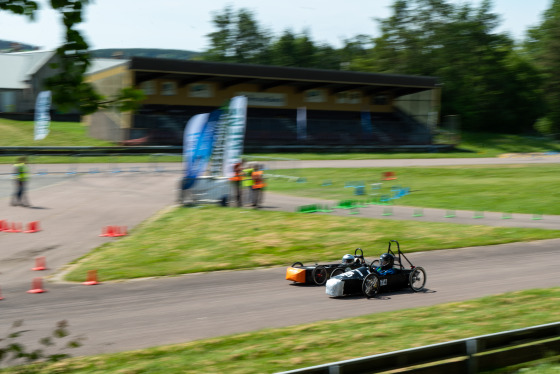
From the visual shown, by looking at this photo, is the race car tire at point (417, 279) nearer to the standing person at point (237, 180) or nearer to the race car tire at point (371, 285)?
the race car tire at point (371, 285)

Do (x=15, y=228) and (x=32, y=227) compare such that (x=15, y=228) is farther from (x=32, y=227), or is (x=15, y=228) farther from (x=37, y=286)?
(x=37, y=286)

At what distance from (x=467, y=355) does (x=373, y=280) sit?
201 inches

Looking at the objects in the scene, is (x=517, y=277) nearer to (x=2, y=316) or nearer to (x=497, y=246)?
(x=497, y=246)

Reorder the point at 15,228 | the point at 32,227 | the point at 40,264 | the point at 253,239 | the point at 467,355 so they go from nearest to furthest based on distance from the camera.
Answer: the point at 467,355 → the point at 40,264 → the point at 253,239 → the point at 32,227 → the point at 15,228

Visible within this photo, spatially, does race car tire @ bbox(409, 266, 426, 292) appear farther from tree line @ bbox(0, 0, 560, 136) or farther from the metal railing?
tree line @ bbox(0, 0, 560, 136)

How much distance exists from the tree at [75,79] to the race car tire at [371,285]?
26.1 ft

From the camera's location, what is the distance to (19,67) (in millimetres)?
65500

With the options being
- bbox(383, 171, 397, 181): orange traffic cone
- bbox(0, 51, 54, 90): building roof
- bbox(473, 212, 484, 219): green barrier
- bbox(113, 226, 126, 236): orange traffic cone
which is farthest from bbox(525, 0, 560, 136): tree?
bbox(113, 226, 126, 236): orange traffic cone

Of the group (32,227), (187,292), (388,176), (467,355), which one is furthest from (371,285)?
(388,176)

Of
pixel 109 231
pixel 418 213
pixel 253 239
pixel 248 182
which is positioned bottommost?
pixel 418 213

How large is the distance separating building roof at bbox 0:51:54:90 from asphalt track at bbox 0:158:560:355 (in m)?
44.5

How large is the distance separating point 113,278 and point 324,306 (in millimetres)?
5505

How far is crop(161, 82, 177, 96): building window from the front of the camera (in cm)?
5219

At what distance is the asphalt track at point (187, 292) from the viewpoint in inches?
403
